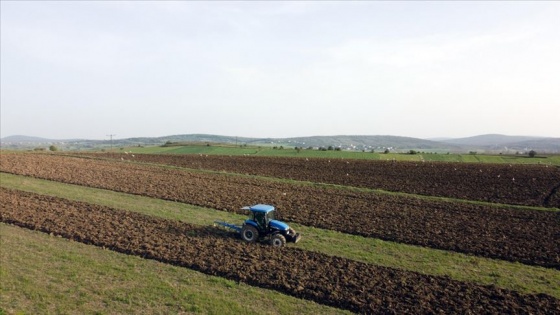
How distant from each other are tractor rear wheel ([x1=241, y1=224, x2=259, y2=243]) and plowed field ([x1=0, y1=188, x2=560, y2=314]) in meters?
0.47

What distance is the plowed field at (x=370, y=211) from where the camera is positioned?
1966 cm

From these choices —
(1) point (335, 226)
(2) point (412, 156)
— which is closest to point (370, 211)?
(1) point (335, 226)

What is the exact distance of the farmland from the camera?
13570mm

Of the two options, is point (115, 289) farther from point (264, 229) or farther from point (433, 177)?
point (433, 177)

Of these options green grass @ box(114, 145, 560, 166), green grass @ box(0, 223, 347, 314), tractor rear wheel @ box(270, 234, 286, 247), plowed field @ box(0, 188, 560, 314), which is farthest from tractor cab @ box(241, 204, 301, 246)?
green grass @ box(114, 145, 560, 166)

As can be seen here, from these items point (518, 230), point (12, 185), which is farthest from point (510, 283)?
point (12, 185)

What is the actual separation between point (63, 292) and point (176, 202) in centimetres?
1478

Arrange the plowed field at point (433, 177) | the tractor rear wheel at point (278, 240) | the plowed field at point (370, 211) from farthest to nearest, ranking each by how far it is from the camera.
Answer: the plowed field at point (433, 177), the plowed field at point (370, 211), the tractor rear wheel at point (278, 240)

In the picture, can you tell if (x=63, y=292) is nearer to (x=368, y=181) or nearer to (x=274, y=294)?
(x=274, y=294)

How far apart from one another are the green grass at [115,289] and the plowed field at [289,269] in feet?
2.35

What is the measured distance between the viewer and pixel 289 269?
15.2 meters

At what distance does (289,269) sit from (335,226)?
7395mm

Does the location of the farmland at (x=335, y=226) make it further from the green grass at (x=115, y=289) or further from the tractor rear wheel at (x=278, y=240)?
the green grass at (x=115, y=289)

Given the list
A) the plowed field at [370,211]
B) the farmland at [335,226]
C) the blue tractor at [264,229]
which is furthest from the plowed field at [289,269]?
the plowed field at [370,211]
